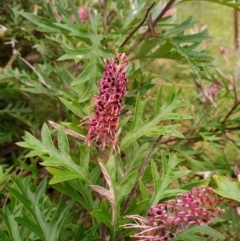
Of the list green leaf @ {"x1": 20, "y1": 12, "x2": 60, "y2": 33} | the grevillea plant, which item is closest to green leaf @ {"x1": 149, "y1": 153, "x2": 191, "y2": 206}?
the grevillea plant

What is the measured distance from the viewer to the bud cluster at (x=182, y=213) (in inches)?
22.2

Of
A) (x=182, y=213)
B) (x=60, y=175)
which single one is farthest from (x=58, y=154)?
(x=182, y=213)

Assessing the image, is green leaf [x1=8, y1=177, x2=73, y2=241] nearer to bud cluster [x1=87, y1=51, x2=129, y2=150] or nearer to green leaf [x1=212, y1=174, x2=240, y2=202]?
bud cluster [x1=87, y1=51, x2=129, y2=150]

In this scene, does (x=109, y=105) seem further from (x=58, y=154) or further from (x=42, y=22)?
(x=42, y=22)

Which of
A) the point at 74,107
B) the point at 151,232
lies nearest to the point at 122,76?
the point at 74,107

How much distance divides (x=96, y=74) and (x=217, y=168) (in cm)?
43

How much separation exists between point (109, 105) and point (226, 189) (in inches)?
8.1

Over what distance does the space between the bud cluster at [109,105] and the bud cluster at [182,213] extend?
137 millimetres

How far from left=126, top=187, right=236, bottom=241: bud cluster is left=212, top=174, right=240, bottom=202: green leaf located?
0.02 m

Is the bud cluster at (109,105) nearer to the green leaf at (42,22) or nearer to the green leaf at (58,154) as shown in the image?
the green leaf at (58,154)

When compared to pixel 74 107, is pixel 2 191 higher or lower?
lower

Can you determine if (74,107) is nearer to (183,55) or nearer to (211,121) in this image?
(183,55)

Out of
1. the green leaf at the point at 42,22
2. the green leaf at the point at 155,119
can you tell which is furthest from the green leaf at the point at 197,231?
the green leaf at the point at 42,22

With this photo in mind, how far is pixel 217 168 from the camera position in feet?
3.57
